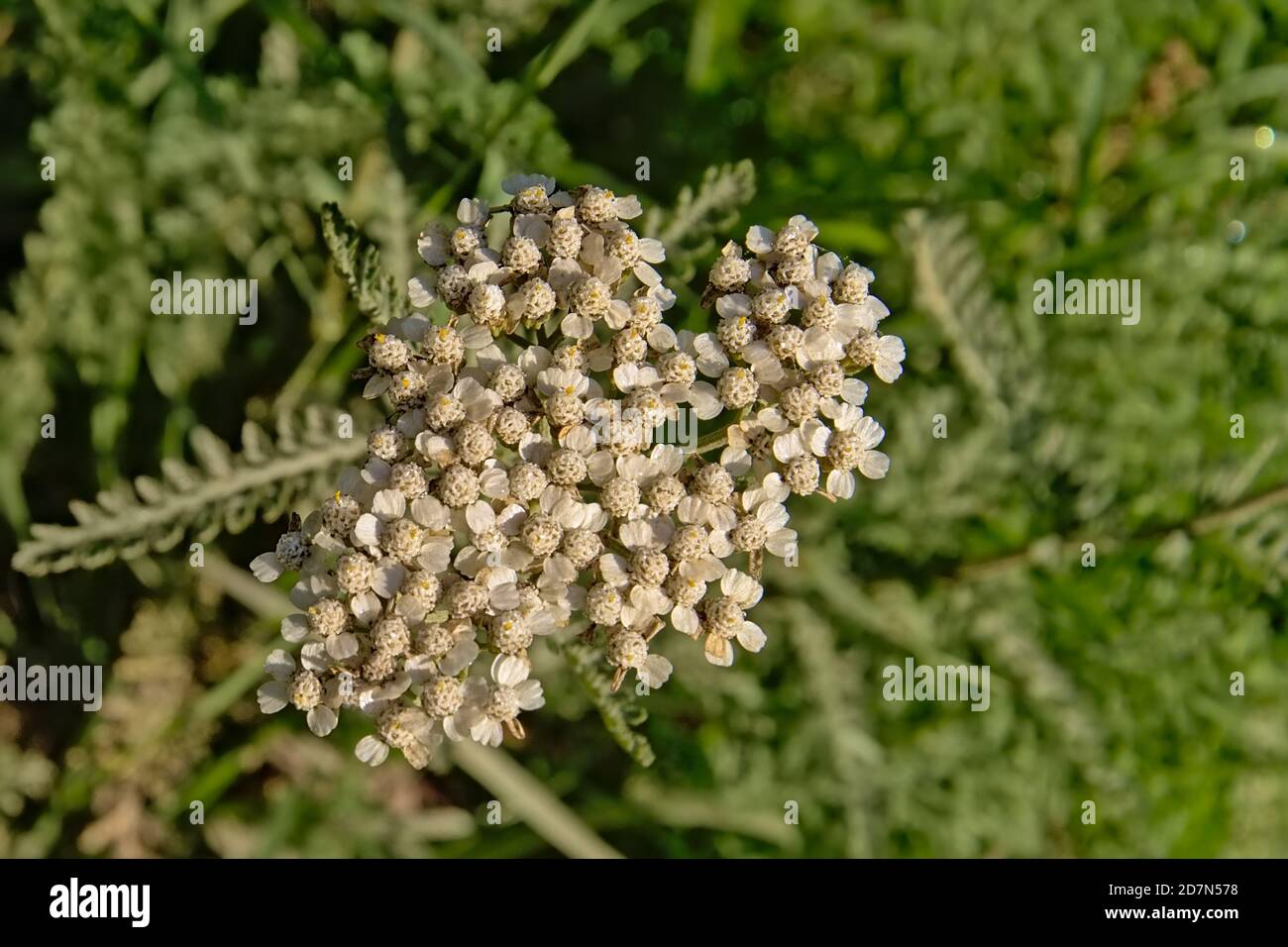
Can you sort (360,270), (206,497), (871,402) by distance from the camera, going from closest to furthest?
1. (360,270)
2. (206,497)
3. (871,402)

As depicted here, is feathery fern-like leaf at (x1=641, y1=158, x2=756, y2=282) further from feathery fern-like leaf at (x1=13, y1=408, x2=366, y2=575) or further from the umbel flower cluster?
feathery fern-like leaf at (x1=13, y1=408, x2=366, y2=575)

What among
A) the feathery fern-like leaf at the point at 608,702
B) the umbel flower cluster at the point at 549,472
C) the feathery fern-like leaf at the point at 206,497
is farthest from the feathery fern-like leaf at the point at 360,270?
the feathery fern-like leaf at the point at 608,702

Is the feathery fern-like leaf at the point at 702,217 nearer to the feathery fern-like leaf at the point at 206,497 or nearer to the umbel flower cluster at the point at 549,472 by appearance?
the umbel flower cluster at the point at 549,472

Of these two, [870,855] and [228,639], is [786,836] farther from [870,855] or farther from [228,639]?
[228,639]

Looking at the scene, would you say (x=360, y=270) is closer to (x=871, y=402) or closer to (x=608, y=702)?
(x=608, y=702)

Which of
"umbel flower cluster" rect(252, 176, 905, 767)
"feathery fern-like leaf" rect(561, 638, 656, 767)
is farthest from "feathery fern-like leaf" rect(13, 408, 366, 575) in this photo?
"feathery fern-like leaf" rect(561, 638, 656, 767)

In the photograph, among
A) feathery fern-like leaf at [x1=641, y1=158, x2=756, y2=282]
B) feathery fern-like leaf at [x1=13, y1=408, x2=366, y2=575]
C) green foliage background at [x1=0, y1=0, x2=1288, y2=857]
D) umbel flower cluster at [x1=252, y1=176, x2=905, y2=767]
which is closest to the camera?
umbel flower cluster at [x1=252, y1=176, x2=905, y2=767]

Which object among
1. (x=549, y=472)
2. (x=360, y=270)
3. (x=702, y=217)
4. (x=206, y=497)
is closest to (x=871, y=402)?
(x=702, y=217)

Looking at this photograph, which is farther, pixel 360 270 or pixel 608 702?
pixel 360 270
